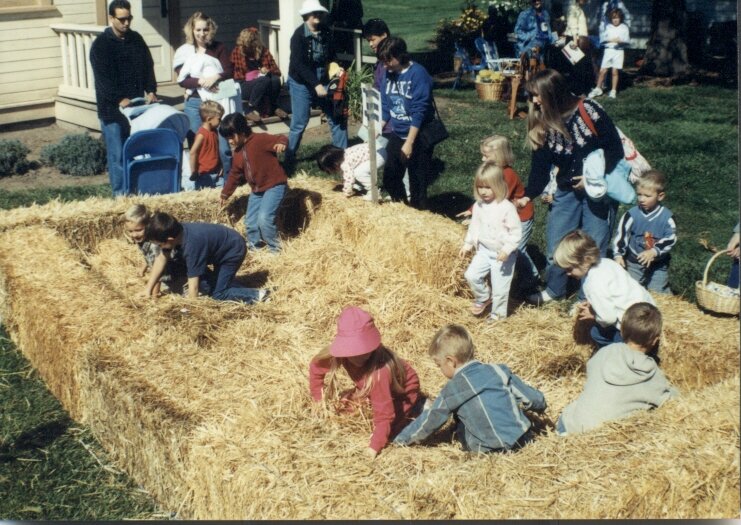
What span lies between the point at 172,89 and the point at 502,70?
208 inches

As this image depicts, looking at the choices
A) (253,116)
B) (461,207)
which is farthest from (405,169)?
(253,116)

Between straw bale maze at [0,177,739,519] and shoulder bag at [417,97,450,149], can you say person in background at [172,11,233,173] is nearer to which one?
straw bale maze at [0,177,739,519]

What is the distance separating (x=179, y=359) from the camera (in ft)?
17.8

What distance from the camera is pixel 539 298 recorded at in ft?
23.0

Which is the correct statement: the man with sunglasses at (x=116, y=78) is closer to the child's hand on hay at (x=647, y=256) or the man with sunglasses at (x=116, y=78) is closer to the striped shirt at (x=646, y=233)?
the striped shirt at (x=646, y=233)

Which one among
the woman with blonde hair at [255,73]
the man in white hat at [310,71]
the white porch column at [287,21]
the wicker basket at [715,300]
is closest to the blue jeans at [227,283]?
the wicker basket at [715,300]

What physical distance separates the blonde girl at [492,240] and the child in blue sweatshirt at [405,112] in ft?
5.31

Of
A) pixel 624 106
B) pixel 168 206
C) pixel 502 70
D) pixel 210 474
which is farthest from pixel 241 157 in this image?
pixel 502 70

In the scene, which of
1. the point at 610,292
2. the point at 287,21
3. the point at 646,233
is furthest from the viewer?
the point at 287,21

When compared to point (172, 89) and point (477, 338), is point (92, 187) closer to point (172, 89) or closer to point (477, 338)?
point (172, 89)

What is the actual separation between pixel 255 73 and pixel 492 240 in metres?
6.29

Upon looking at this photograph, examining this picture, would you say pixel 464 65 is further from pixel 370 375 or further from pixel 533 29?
pixel 370 375

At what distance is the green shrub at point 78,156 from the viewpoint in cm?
1080

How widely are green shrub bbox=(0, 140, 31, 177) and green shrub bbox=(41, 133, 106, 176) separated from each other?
0.90 feet
